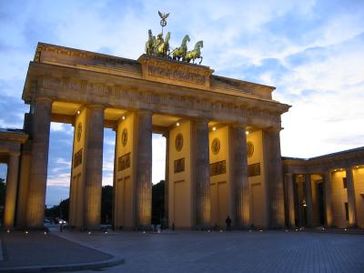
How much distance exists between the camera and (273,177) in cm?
4841

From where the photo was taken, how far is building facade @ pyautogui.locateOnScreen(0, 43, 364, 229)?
3731 centimetres

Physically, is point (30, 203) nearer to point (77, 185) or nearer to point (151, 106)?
point (77, 185)

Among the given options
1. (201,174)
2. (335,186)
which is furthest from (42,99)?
(335,186)

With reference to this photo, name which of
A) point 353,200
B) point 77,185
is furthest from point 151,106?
point 353,200

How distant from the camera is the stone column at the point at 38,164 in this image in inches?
1368

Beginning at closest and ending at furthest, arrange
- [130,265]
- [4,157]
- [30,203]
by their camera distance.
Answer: [130,265], [30,203], [4,157]

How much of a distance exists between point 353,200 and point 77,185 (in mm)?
30995

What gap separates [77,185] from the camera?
42.0m

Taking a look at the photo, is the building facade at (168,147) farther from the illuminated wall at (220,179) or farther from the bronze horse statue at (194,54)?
the bronze horse statue at (194,54)

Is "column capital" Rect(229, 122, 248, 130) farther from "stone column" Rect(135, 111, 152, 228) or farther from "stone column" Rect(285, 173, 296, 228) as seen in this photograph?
"stone column" Rect(135, 111, 152, 228)

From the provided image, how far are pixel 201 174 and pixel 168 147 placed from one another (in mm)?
8720

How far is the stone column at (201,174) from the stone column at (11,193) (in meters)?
17.6

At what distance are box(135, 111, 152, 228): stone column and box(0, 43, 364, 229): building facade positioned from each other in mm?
94

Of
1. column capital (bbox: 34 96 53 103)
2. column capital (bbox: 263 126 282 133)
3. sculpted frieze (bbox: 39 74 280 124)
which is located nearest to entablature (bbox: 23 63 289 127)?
sculpted frieze (bbox: 39 74 280 124)
